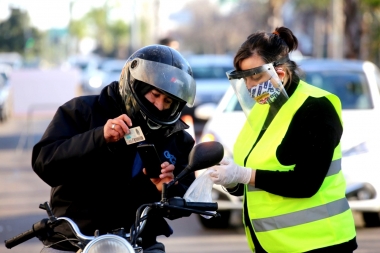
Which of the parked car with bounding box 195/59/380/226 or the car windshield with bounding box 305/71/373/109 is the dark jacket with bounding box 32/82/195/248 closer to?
the parked car with bounding box 195/59/380/226

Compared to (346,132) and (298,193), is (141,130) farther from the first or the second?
(346,132)

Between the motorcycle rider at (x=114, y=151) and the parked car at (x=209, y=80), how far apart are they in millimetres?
16754

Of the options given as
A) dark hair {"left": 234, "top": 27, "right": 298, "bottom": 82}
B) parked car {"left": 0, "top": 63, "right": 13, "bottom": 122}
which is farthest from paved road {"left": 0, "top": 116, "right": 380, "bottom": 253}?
parked car {"left": 0, "top": 63, "right": 13, "bottom": 122}

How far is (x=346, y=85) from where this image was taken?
10.7 m

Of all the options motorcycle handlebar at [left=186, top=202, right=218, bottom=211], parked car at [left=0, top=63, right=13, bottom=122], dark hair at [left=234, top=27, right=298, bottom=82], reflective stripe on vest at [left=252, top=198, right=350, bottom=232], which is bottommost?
parked car at [left=0, top=63, right=13, bottom=122]

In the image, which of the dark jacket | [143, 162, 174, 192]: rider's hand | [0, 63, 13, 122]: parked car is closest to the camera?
the dark jacket

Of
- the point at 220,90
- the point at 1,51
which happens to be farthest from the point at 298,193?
the point at 1,51

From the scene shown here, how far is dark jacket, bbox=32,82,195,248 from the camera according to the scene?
12.1ft

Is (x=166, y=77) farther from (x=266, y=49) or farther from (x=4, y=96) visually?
(x=4, y=96)

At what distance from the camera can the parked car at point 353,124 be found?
912 cm

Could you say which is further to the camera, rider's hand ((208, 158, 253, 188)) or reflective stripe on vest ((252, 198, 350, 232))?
reflective stripe on vest ((252, 198, 350, 232))

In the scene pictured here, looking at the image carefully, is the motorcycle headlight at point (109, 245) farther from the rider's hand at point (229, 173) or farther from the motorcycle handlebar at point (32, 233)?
the rider's hand at point (229, 173)

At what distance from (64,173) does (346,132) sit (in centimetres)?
623

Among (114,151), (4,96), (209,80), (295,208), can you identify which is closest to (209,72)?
(209,80)
